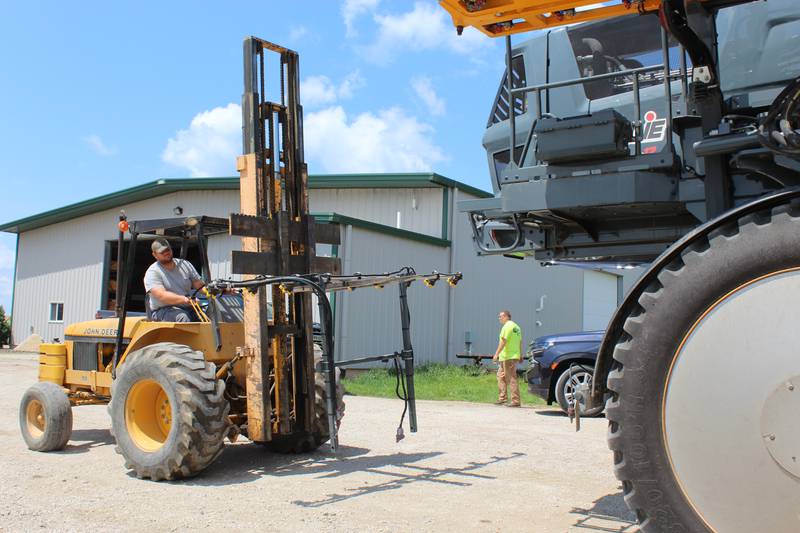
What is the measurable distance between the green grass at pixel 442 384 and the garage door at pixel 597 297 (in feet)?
31.0

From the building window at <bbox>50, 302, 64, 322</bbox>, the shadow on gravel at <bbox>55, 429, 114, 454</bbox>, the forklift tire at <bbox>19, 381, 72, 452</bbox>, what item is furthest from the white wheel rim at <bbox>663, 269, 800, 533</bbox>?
the building window at <bbox>50, 302, 64, 322</bbox>

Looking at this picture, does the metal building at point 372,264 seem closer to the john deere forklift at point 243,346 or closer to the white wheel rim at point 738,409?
the john deere forklift at point 243,346

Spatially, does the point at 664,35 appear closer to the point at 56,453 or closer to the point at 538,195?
the point at 538,195

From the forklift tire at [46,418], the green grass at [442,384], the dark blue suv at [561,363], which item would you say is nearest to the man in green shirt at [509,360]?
the green grass at [442,384]

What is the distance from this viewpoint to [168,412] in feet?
24.4

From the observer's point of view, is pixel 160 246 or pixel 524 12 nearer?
pixel 524 12

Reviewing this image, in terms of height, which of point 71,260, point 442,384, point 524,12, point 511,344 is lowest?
point 442,384

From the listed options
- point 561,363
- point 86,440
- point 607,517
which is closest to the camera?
point 607,517

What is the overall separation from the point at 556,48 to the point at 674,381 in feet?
9.71

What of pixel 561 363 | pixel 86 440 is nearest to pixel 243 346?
pixel 86 440

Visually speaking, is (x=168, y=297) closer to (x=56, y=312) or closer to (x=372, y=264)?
(x=372, y=264)

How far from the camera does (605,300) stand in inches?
1261

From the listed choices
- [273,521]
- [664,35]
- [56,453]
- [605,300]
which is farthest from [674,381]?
[605,300]

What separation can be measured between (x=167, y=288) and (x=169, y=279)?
0.33ft
